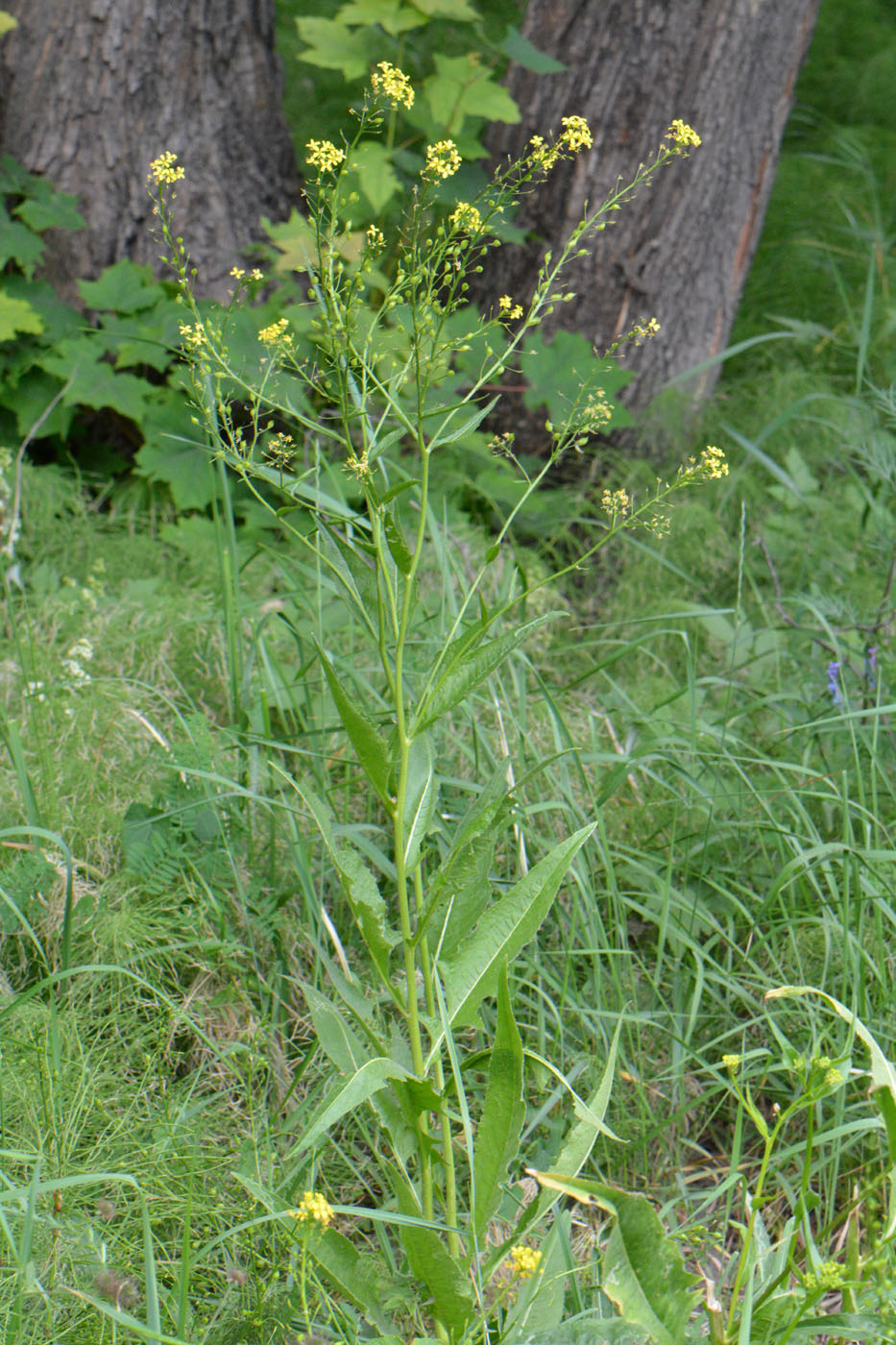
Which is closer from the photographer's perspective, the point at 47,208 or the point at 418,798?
the point at 418,798

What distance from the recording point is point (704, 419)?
3.32m

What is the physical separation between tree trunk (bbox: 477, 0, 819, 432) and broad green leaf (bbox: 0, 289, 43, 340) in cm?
134

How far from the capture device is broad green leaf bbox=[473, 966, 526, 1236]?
105 centimetres

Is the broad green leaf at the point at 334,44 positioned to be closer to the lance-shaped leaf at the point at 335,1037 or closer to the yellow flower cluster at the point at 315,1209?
the lance-shaped leaf at the point at 335,1037

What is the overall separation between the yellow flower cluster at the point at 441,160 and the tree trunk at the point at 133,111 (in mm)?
2245

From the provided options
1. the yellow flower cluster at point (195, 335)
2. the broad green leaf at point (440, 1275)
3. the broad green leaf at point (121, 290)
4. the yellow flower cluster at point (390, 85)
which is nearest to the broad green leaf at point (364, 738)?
the yellow flower cluster at point (195, 335)

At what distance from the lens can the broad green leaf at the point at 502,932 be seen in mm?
1138

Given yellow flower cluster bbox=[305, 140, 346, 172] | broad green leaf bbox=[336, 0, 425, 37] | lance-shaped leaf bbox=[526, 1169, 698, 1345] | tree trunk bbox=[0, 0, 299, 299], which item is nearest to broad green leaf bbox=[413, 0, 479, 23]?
broad green leaf bbox=[336, 0, 425, 37]

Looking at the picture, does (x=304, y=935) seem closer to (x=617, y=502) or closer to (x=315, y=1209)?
(x=315, y=1209)

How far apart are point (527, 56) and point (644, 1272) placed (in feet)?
9.76

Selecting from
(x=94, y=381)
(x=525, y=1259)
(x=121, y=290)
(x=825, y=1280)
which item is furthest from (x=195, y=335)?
(x=121, y=290)

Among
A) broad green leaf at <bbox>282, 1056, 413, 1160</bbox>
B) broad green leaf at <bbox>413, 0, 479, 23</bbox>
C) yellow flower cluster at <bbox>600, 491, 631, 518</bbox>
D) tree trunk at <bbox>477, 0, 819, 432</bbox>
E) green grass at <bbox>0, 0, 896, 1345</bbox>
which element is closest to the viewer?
broad green leaf at <bbox>282, 1056, 413, 1160</bbox>

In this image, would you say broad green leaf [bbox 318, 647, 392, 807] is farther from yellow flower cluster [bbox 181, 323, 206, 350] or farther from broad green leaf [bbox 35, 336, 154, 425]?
broad green leaf [bbox 35, 336, 154, 425]

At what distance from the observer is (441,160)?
40.6 inches
